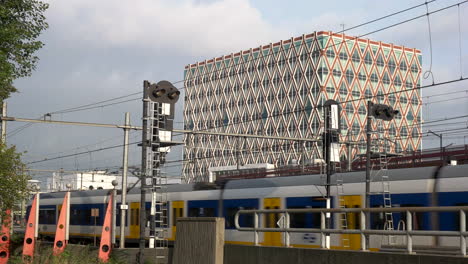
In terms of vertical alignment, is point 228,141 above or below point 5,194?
above

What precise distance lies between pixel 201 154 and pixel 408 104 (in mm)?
40811

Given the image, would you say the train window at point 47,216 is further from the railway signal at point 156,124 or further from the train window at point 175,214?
the railway signal at point 156,124

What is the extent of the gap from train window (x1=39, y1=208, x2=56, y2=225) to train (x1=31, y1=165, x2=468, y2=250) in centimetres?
1043

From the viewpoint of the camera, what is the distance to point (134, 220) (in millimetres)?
35375

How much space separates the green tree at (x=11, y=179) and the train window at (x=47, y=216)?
19.8 meters

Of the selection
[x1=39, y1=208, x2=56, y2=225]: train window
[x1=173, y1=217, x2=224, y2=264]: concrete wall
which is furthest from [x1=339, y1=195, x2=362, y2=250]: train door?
[x1=39, y1=208, x2=56, y2=225]: train window

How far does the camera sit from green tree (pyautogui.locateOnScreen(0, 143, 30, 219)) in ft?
80.7

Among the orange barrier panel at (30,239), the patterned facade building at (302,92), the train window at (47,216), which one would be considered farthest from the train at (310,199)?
the patterned facade building at (302,92)

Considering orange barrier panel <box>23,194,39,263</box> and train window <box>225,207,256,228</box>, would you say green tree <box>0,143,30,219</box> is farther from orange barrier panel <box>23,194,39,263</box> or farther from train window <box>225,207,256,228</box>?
train window <box>225,207,256,228</box>

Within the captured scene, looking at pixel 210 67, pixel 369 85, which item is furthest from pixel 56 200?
pixel 210 67

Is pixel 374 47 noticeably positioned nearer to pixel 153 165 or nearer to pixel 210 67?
pixel 210 67

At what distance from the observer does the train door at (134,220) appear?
3497 centimetres

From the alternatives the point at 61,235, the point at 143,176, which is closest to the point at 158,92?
the point at 143,176

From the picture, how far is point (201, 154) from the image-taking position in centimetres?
13700
